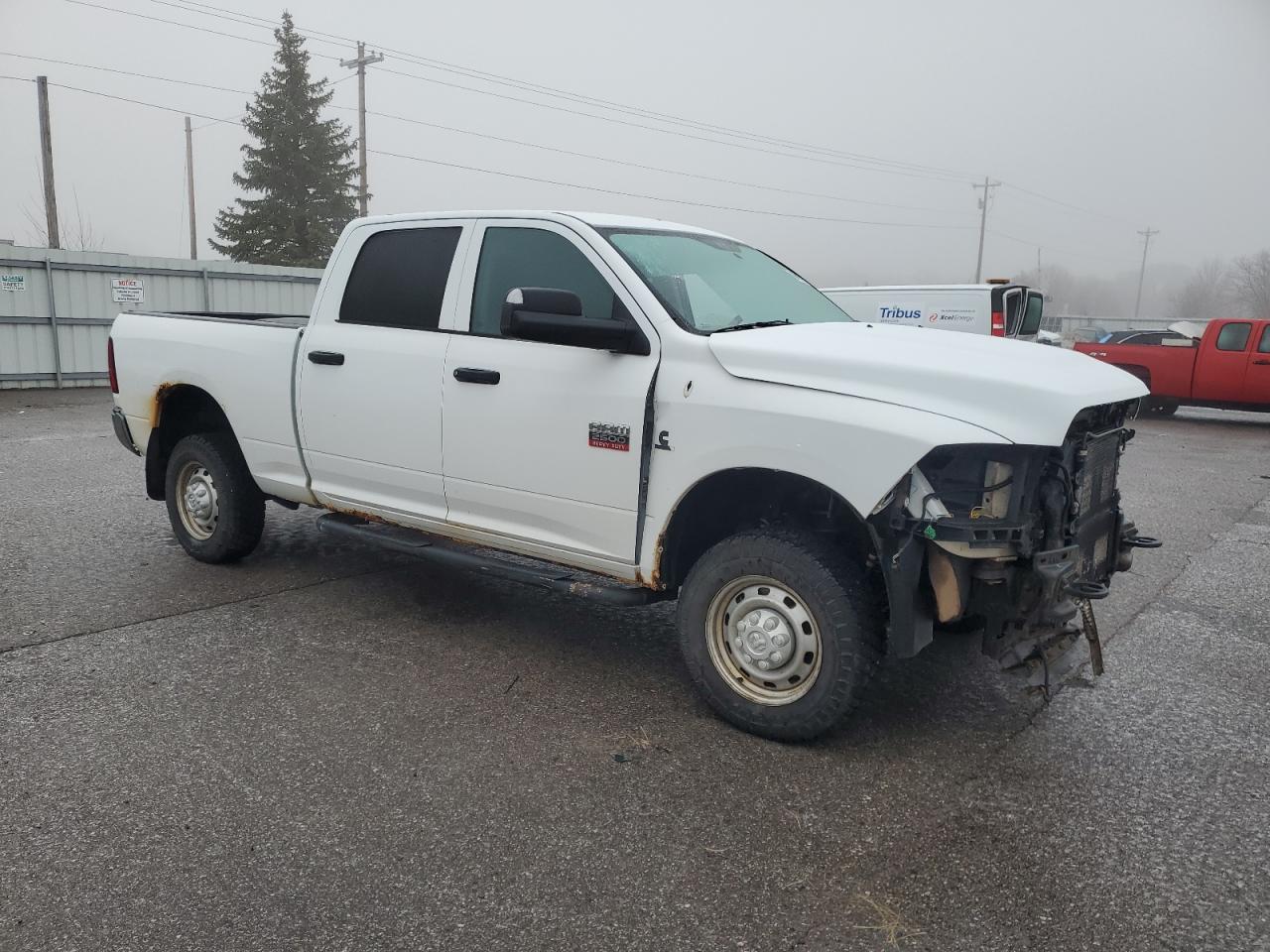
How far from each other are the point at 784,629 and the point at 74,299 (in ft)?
58.4

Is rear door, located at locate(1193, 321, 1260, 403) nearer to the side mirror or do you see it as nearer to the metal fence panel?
the metal fence panel

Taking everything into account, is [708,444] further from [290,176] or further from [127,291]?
[290,176]

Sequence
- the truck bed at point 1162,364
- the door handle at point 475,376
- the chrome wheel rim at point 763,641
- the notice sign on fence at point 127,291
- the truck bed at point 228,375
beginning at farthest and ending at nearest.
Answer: the notice sign on fence at point 127,291 < the truck bed at point 1162,364 < the truck bed at point 228,375 < the door handle at point 475,376 < the chrome wheel rim at point 763,641

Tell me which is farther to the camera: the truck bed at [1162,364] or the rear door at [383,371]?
the truck bed at [1162,364]

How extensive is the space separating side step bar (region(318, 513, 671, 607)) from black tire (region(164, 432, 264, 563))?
68cm

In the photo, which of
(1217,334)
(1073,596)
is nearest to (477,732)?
(1073,596)

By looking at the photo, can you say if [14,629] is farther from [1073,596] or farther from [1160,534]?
[1160,534]

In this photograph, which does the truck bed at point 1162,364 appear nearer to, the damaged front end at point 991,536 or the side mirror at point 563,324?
the damaged front end at point 991,536

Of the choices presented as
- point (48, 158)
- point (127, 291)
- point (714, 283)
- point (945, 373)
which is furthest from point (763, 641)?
point (48, 158)

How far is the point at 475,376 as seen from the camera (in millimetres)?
4367

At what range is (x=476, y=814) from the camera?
3.17 meters

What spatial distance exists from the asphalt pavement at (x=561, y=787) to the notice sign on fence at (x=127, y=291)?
1438 centimetres

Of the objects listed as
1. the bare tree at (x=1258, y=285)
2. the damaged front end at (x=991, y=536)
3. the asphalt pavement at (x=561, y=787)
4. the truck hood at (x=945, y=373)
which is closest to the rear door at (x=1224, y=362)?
the asphalt pavement at (x=561, y=787)

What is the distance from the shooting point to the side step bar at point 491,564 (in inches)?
161
